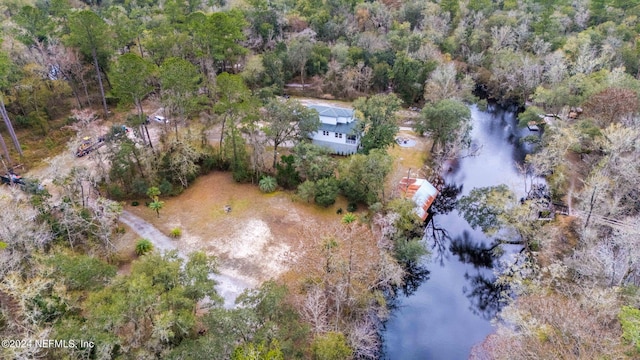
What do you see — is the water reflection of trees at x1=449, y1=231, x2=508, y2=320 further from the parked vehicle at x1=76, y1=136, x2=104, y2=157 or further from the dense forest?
the parked vehicle at x1=76, y1=136, x2=104, y2=157

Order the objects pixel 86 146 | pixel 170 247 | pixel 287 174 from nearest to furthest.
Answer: pixel 170 247 → pixel 287 174 → pixel 86 146

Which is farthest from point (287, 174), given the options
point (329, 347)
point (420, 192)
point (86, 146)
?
point (86, 146)

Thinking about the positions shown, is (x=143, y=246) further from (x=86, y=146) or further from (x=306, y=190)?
(x=86, y=146)

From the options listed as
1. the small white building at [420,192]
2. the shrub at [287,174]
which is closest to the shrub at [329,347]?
the small white building at [420,192]

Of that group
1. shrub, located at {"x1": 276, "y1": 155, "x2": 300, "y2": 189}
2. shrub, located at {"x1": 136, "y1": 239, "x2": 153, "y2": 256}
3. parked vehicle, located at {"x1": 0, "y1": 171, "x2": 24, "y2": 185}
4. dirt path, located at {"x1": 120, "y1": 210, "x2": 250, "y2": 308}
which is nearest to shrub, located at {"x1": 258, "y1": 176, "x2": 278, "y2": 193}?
shrub, located at {"x1": 276, "y1": 155, "x2": 300, "y2": 189}

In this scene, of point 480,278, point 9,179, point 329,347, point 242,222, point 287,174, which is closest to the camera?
point 329,347

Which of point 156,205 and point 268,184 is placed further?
point 268,184
